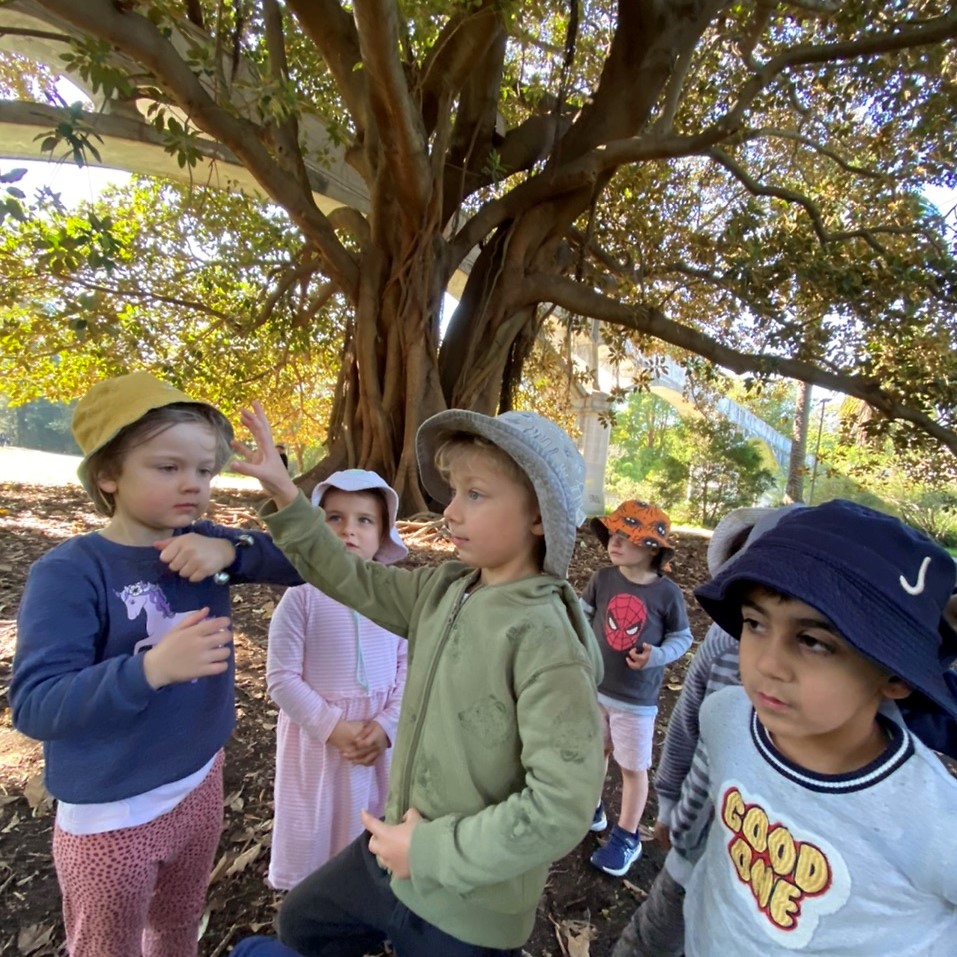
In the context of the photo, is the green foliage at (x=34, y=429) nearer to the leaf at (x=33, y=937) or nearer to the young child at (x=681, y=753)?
the leaf at (x=33, y=937)

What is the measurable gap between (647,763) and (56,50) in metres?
8.79

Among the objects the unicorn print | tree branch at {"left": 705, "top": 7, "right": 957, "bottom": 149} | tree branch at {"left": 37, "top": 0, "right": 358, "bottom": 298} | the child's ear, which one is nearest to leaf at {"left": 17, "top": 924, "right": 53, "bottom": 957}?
the unicorn print

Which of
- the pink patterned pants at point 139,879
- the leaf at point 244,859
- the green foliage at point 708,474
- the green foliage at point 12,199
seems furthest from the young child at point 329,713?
the green foliage at point 708,474

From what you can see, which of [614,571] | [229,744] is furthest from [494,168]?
[229,744]

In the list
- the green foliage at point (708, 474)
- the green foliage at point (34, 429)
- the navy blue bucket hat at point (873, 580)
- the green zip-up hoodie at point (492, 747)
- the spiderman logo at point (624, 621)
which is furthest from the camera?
the green foliage at point (34, 429)

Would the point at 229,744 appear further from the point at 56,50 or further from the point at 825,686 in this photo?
the point at 56,50

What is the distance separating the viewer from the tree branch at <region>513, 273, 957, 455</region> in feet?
20.2

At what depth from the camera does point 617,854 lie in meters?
2.43

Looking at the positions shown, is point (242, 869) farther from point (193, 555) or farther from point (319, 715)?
point (193, 555)

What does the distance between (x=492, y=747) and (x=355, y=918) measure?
1.86ft

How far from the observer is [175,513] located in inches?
56.9

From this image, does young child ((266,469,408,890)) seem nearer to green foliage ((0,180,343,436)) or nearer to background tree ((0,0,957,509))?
background tree ((0,0,957,509))

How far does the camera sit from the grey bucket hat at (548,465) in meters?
1.27

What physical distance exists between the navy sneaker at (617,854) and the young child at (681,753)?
0.57 m
